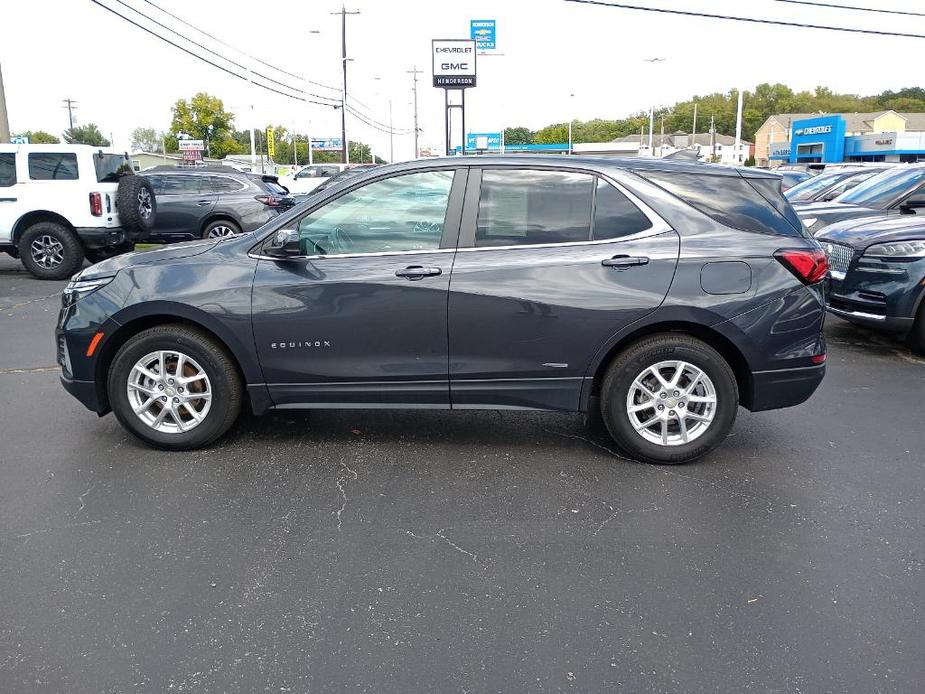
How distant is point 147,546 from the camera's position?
12.0ft

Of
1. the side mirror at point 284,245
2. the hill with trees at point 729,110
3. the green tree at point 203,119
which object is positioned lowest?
the side mirror at point 284,245

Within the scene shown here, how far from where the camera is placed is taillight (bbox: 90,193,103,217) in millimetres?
12195

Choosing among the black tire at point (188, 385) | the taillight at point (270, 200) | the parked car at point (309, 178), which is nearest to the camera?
the black tire at point (188, 385)

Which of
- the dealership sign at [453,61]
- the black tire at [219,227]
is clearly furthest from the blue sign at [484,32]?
the black tire at [219,227]

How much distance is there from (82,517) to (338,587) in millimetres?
1527

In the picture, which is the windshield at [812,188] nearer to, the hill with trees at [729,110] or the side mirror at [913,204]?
the side mirror at [913,204]

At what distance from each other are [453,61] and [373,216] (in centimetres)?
2518

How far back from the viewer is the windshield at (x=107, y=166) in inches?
488

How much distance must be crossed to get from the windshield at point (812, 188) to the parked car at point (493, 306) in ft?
37.7

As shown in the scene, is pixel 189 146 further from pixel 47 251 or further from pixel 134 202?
pixel 134 202

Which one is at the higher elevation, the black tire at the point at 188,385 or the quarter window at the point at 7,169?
the quarter window at the point at 7,169

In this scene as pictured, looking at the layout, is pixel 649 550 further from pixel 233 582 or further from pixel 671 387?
pixel 233 582

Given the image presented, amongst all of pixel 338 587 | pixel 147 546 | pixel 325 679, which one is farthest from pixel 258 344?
pixel 325 679

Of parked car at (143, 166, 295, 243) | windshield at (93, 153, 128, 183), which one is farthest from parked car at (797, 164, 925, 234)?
windshield at (93, 153, 128, 183)
